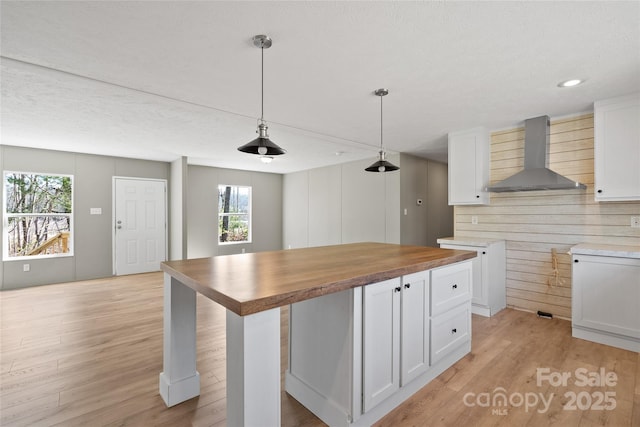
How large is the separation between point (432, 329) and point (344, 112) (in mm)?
2411

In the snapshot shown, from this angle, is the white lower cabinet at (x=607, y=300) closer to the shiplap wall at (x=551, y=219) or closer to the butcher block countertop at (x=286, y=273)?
the shiplap wall at (x=551, y=219)

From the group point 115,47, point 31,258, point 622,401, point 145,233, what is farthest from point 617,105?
point 31,258

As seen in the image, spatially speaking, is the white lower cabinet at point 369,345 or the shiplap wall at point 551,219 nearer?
the white lower cabinet at point 369,345

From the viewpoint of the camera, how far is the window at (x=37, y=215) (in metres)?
4.88

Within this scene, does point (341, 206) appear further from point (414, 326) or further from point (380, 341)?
point (380, 341)

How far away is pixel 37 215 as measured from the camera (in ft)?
16.6

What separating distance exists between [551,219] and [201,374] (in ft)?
13.4

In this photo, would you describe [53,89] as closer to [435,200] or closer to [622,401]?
[622,401]

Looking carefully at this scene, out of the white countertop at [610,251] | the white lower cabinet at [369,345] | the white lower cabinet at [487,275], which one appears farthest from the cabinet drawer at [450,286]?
the white countertop at [610,251]

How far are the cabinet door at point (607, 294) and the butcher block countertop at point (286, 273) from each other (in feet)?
4.64

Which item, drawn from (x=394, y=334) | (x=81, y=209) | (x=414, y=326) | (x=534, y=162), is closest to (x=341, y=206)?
(x=534, y=162)

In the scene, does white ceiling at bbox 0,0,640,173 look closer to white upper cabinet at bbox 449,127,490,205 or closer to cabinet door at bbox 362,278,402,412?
white upper cabinet at bbox 449,127,490,205

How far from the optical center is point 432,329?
210cm

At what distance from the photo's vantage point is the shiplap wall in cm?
318
